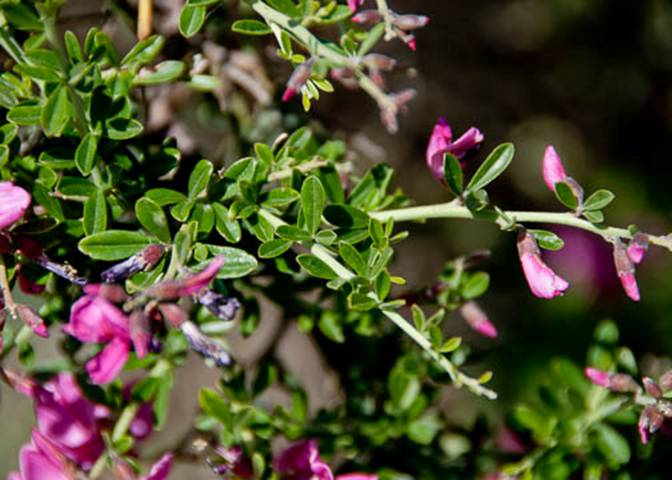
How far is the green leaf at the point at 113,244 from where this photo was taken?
83 centimetres

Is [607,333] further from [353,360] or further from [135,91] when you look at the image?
[135,91]

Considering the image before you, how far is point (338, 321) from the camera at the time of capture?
1098 mm

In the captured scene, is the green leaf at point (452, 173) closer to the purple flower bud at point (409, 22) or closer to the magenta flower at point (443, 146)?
the magenta flower at point (443, 146)

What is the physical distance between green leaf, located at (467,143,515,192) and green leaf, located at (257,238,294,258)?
17 cm

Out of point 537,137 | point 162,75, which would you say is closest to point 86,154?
point 162,75

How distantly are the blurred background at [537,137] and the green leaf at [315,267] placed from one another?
1028 mm

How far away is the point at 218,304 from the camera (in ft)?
2.69

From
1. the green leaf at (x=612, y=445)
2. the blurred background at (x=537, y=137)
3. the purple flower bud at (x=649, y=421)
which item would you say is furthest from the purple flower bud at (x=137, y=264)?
the blurred background at (x=537, y=137)

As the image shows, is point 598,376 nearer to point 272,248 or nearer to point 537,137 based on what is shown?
point 272,248

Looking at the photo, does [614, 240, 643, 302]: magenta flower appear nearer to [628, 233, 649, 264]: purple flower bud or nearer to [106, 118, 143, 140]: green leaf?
[628, 233, 649, 264]: purple flower bud

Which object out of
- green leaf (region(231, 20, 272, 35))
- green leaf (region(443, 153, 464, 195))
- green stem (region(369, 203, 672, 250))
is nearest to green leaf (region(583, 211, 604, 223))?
green stem (region(369, 203, 672, 250))

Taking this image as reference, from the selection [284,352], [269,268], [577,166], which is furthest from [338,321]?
[577,166]

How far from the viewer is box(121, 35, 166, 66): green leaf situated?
926mm

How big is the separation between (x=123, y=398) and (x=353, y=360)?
0.29 metres
